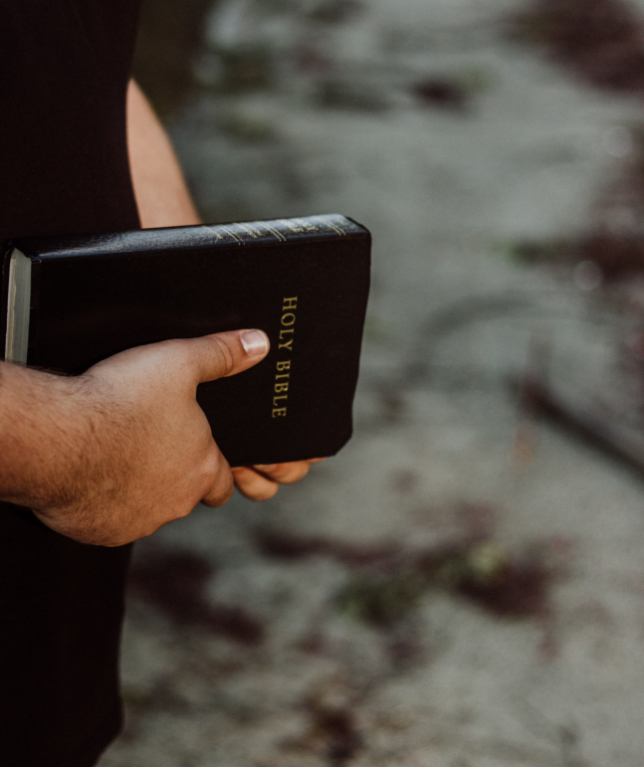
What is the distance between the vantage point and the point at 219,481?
31.0 inches

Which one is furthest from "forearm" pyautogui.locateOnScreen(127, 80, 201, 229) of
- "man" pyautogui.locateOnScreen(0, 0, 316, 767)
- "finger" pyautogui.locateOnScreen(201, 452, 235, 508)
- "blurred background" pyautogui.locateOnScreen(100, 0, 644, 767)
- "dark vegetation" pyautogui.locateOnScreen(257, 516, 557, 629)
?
"dark vegetation" pyautogui.locateOnScreen(257, 516, 557, 629)

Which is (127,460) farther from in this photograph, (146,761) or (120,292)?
(146,761)

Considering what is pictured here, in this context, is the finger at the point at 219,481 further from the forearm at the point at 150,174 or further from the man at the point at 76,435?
the forearm at the point at 150,174

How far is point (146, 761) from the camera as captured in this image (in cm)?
165

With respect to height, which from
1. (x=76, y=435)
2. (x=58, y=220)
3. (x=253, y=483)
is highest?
(x=58, y=220)

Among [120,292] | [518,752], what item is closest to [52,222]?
[120,292]

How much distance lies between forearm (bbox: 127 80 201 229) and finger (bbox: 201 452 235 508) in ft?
1.26

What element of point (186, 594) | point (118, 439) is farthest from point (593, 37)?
point (118, 439)

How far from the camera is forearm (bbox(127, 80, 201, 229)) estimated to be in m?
1.02

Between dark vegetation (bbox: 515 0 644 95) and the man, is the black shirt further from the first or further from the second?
dark vegetation (bbox: 515 0 644 95)

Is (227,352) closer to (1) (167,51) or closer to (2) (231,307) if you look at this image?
(2) (231,307)

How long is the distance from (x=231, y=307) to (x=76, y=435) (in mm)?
215

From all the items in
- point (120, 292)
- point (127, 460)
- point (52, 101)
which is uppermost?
point (52, 101)

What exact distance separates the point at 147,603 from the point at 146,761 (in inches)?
18.2
